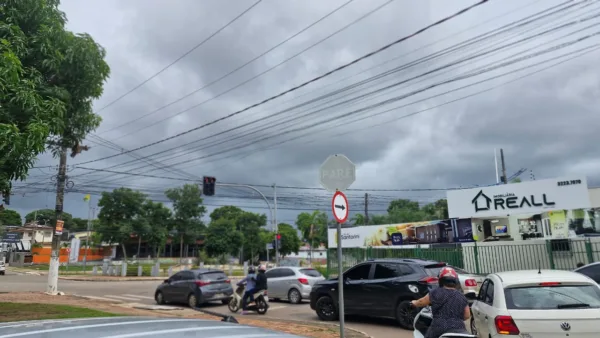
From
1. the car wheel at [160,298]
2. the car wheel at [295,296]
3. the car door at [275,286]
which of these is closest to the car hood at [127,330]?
the car wheel at [295,296]

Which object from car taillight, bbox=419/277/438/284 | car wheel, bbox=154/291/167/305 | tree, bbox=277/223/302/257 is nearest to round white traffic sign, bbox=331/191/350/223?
car taillight, bbox=419/277/438/284

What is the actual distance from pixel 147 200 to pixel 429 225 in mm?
42107

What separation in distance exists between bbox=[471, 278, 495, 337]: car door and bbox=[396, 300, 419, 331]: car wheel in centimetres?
315

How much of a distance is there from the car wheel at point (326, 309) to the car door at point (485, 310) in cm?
547

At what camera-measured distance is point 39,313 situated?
12141 mm

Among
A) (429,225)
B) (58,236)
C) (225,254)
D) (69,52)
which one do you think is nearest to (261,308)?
(69,52)

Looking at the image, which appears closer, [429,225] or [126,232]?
[429,225]

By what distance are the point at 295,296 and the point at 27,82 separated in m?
12.7

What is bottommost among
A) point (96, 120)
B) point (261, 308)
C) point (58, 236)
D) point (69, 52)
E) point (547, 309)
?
point (261, 308)

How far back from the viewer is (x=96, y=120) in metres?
12.2

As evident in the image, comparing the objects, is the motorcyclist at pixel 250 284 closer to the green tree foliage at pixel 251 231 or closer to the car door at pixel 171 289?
the car door at pixel 171 289

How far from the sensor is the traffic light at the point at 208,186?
23.9 metres

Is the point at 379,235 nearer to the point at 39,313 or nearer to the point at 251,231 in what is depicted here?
the point at 39,313

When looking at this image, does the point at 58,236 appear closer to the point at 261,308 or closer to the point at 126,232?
the point at 261,308
